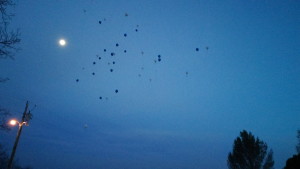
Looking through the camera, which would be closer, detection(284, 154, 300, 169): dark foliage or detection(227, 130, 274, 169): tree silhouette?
detection(284, 154, 300, 169): dark foliage

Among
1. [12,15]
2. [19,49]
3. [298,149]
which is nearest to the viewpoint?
[12,15]

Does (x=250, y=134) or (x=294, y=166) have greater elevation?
(x=250, y=134)

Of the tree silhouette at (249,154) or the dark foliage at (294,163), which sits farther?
the tree silhouette at (249,154)

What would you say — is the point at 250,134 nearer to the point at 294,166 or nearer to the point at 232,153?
the point at 232,153

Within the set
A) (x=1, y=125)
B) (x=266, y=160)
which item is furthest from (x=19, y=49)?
(x=266, y=160)

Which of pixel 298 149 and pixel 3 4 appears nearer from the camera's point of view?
pixel 3 4

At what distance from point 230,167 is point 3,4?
3313 centimetres

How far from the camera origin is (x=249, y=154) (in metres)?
28.8

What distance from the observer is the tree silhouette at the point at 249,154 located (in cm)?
2848

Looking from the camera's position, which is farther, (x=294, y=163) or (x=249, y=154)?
(x=249, y=154)

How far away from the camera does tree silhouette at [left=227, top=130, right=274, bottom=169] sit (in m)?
28.5

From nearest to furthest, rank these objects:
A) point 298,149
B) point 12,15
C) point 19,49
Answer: point 12,15 < point 19,49 < point 298,149

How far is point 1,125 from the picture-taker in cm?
592

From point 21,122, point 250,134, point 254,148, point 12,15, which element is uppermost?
point 250,134
